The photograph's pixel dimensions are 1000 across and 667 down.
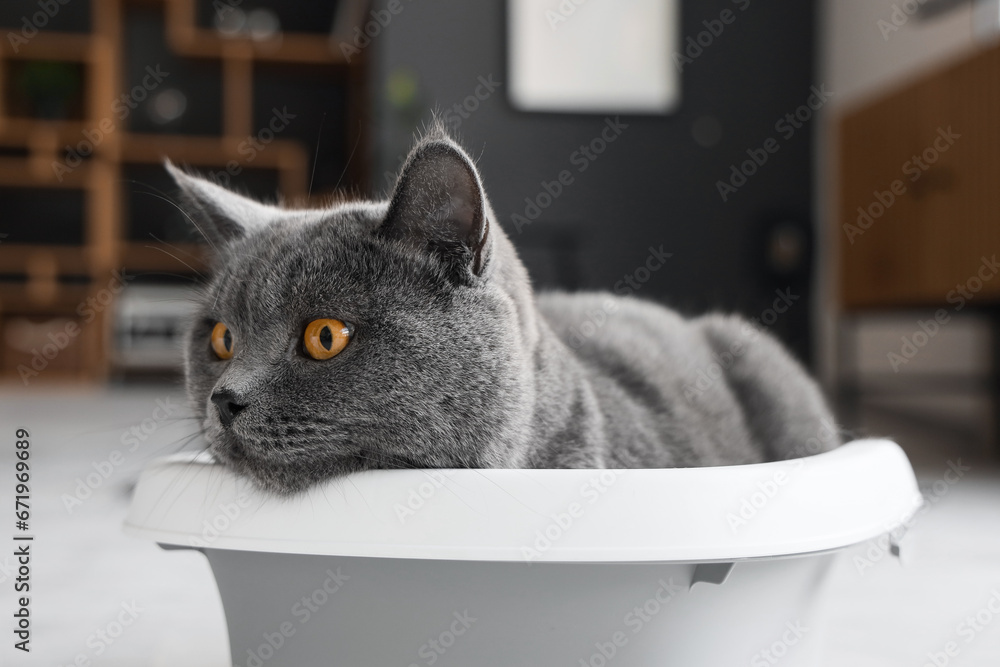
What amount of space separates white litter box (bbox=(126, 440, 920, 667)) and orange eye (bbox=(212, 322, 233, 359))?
0.13 meters

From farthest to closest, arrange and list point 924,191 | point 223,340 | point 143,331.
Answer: point 143,331 < point 924,191 < point 223,340

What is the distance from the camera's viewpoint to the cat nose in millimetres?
747

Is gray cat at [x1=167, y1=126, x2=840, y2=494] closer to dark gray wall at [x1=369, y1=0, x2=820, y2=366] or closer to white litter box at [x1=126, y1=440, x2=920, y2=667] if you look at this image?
white litter box at [x1=126, y1=440, x2=920, y2=667]

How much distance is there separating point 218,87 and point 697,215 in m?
3.23

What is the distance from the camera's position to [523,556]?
67 centimetres

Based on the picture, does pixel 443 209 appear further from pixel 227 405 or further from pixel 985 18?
pixel 985 18

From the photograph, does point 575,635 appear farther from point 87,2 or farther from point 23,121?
point 87,2

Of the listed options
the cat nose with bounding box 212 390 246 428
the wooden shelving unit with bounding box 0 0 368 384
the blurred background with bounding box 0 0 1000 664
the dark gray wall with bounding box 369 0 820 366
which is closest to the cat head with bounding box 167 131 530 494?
the cat nose with bounding box 212 390 246 428

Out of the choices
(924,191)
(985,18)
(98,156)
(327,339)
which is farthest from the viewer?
(98,156)

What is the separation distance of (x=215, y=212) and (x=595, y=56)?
3879mm

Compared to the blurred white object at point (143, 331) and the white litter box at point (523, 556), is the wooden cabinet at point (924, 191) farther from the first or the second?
the blurred white object at point (143, 331)

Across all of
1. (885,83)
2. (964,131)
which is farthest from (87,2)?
(964,131)

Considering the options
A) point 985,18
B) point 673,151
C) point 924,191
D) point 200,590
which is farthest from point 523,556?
point 673,151

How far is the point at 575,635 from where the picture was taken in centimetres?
73
